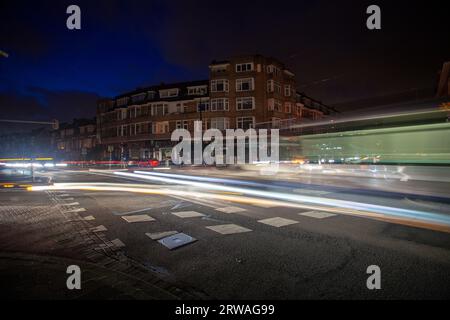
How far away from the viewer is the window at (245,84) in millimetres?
45500

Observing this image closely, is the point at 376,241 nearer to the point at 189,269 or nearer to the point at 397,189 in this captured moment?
the point at 189,269

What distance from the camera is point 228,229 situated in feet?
22.2

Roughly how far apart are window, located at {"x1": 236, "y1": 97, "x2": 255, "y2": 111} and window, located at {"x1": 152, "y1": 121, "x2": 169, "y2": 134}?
14.7 metres

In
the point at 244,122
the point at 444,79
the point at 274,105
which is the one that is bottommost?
the point at 244,122

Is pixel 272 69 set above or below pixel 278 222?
above

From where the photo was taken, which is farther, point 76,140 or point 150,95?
point 76,140

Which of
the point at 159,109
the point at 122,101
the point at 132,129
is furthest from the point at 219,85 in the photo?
the point at 122,101

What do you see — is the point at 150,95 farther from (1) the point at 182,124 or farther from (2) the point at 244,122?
(2) the point at 244,122

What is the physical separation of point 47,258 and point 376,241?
632 centimetres

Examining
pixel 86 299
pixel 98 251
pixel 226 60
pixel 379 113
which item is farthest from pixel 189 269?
pixel 226 60

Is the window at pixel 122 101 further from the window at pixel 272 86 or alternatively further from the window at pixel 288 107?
the window at pixel 288 107

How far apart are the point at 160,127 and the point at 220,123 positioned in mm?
13069

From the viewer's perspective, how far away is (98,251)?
5227 mm

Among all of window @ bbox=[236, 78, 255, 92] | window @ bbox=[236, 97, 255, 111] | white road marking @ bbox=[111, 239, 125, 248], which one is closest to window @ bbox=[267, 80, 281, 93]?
window @ bbox=[236, 78, 255, 92]
